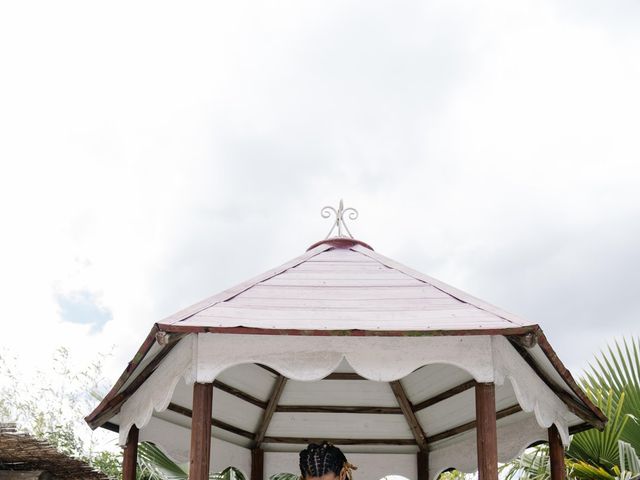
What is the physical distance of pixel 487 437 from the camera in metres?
4.69

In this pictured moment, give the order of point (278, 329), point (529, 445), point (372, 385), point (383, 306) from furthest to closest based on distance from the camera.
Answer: point (372, 385) < point (529, 445) < point (383, 306) < point (278, 329)

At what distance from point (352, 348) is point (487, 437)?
90cm

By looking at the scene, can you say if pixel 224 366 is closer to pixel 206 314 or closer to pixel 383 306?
pixel 206 314

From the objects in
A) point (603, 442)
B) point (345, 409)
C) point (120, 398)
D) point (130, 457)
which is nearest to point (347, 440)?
point (345, 409)

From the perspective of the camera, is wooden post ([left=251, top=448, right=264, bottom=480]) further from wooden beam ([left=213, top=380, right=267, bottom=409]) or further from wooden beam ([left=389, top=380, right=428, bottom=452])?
wooden beam ([left=389, top=380, right=428, bottom=452])

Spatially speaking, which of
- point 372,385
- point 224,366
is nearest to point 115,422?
point 224,366

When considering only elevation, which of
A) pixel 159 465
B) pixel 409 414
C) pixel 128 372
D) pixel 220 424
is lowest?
pixel 159 465

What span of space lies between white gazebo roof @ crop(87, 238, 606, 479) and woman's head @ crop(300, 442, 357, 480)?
2.24 ft

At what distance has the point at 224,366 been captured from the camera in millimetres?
4848

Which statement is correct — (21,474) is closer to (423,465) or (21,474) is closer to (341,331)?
(341,331)

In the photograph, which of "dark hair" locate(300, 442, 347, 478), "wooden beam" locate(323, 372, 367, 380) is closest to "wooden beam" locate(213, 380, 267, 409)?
"wooden beam" locate(323, 372, 367, 380)

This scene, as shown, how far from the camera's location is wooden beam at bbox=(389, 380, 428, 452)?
26.0ft

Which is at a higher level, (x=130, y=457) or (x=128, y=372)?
(x=128, y=372)

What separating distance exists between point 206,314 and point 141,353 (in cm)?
52
